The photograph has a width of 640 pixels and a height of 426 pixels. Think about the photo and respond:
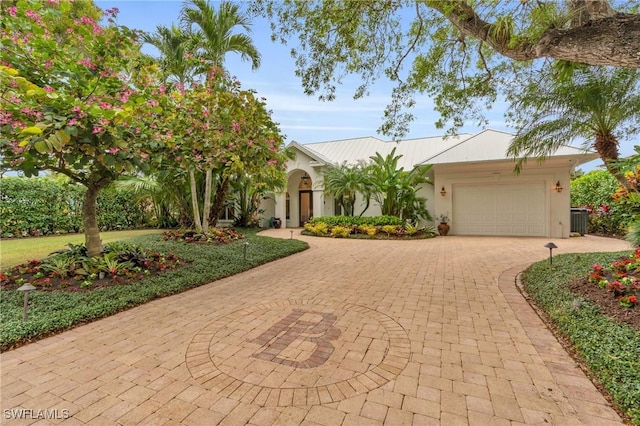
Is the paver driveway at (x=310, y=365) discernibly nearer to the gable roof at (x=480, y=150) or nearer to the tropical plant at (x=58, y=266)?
the tropical plant at (x=58, y=266)

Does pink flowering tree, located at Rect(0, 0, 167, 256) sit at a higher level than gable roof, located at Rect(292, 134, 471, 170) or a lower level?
lower

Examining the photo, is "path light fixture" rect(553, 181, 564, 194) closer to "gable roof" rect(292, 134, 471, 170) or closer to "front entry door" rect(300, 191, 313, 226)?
"gable roof" rect(292, 134, 471, 170)

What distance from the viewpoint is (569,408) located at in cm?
243

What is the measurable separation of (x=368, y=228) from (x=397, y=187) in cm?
250

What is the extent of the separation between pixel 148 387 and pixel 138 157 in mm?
3738

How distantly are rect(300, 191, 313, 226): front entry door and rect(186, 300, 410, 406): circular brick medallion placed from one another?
15.4 meters

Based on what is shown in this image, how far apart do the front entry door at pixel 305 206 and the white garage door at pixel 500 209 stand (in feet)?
29.5

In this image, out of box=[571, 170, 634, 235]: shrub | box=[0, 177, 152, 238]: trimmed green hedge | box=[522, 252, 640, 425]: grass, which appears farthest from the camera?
box=[571, 170, 634, 235]: shrub

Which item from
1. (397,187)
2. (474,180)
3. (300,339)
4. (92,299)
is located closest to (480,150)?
(474,180)

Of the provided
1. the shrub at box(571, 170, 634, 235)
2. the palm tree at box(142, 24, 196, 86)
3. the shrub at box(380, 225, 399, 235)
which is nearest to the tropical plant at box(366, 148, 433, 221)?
the shrub at box(380, 225, 399, 235)

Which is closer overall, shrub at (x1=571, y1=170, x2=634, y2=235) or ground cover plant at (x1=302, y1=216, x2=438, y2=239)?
shrub at (x1=571, y1=170, x2=634, y2=235)

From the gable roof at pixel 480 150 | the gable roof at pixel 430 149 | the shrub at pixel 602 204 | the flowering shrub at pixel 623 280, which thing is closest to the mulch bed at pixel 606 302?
the flowering shrub at pixel 623 280

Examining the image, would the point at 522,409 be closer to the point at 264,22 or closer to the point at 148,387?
the point at 148,387

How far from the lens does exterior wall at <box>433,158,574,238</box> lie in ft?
43.8
